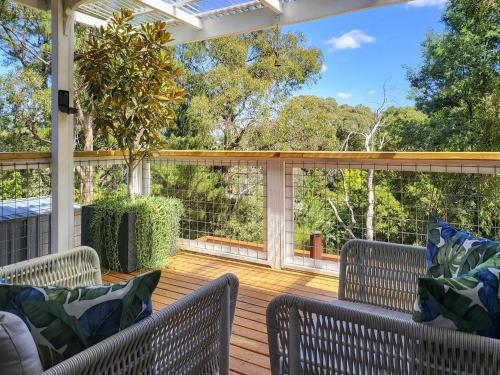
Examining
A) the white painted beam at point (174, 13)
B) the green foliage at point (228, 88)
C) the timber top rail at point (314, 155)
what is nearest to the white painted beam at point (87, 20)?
the white painted beam at point (174, 13)

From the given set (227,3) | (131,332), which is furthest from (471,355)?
(227,3)

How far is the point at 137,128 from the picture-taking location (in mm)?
3242

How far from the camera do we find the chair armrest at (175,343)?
0.74 meters

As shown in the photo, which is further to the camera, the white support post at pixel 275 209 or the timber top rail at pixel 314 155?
the white support post at pixel 275 209

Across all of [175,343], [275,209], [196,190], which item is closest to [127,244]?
[275,209]

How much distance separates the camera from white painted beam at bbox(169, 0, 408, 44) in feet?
9.21

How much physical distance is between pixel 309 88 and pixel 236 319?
30.4 ft

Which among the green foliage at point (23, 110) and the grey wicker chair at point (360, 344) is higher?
the green foliage at point (23, 110)

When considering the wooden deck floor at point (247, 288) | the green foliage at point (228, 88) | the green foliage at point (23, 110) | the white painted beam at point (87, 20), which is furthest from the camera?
the green foliage at point (228, 88)

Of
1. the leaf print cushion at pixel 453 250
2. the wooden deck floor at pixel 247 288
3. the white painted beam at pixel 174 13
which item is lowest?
the wooden deck floor at pixel 247 288

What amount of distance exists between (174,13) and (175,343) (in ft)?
9.88

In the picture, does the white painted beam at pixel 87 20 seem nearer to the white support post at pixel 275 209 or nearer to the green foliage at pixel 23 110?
the white support post at pixel 275 209

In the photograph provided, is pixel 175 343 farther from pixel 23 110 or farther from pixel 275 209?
pixel 23 110

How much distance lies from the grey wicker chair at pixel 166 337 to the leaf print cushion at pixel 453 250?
0.58 meters
